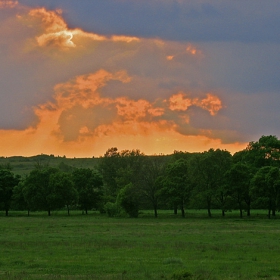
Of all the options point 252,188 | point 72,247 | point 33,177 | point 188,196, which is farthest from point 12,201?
point 72,247

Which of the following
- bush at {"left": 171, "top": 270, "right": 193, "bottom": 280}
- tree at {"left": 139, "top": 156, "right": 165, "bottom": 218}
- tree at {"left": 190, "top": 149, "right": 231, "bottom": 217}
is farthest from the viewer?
tree at {"left": 139, "top": 156, "right": 165, "bottom": 218}

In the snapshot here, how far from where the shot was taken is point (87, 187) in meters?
134

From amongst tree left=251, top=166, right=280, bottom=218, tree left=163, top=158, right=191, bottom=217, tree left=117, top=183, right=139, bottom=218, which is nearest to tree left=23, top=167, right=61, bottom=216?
tree left=117, top=183, right=139, bottom=218

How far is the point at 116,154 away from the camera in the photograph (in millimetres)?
168875

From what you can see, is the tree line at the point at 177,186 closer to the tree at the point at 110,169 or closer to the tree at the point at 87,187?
the tree at the point at 87,187

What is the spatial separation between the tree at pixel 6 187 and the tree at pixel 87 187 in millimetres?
16032

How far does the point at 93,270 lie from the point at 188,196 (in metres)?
83.3

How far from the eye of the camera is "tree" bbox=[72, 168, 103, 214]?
13312 centimetres

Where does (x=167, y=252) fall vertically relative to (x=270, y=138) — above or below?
below

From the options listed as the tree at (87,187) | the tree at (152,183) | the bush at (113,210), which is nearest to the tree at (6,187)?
the tree at (87,187)

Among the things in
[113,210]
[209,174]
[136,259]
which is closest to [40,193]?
[113,210]

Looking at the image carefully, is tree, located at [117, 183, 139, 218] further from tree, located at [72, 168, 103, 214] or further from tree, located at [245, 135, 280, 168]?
tree, located at [245, 135, 280, 168]

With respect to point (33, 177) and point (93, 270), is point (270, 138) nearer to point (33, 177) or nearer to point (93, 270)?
point (33, 177)

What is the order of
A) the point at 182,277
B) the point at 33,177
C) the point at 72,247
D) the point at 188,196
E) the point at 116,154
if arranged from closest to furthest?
1. the point at 182,277
2. the point at 72,247
3. the point at 188,196
4. the point at 33,177
5. the point at 116,154
